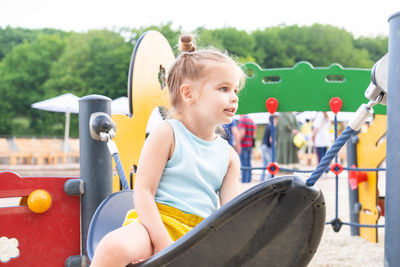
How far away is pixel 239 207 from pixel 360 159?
272 cm

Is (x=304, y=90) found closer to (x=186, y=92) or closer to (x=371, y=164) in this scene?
(x=371, y=164)

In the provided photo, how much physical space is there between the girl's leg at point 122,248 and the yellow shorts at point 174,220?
0.09 metres

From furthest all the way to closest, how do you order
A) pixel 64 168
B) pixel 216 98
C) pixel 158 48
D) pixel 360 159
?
1. pixel 64 168
2. pixel 360 159
3. pixel 158 48
4. pixel 216 98

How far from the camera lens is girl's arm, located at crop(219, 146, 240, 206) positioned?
1.32 metres

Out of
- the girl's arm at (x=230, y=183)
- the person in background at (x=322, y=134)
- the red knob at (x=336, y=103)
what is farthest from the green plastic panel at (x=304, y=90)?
the person in background at (x=322, y=134)

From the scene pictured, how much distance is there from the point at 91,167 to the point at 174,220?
0.84 m

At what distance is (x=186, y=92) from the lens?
1227 mm

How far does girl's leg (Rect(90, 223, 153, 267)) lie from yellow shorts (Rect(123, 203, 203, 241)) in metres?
0.09

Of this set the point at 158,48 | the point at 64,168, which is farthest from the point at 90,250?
the point at 64,168

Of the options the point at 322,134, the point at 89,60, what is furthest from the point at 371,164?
the point at 89,60

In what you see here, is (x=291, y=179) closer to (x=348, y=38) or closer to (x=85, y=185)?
(x=85, y=185)

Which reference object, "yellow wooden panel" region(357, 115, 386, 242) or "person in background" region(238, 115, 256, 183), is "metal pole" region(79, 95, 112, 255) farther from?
"person in background" region(238, 115, 256, 183)

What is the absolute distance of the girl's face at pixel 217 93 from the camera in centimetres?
118

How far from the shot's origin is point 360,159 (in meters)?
3.29
